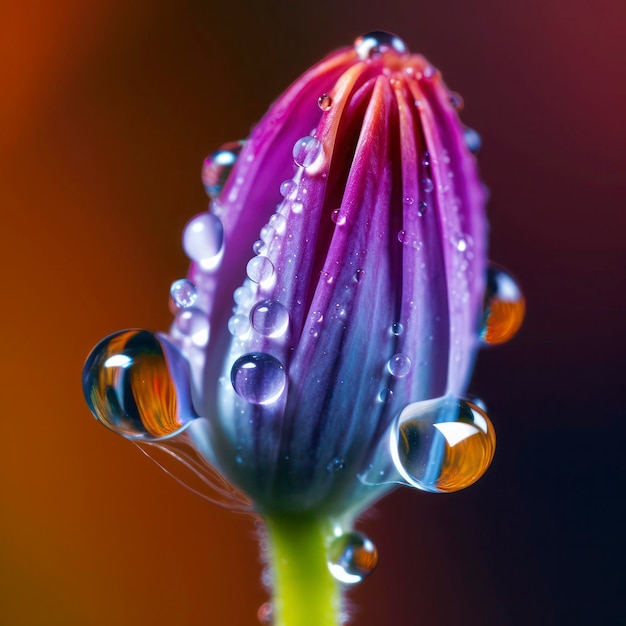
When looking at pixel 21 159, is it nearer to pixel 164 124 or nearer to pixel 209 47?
pixel 164 124

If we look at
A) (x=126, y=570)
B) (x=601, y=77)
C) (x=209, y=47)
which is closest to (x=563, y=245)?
(x=601, y=77)

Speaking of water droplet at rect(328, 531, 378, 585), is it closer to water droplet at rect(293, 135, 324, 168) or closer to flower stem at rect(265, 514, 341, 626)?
flower stem at rect(265, 514, 341, 626)

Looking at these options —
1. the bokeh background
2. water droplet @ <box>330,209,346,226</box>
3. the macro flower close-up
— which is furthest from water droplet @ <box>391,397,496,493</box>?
the bokeh background

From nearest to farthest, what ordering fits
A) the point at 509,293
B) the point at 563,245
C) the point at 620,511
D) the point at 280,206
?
the point at 280,206
the point at 509,293
the point at 620,511
the point at 563,245

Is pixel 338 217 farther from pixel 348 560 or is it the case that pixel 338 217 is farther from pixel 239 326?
pixel 348 560

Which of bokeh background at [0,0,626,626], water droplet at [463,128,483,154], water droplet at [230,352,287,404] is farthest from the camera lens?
bokeh background at [0,0,626,626]

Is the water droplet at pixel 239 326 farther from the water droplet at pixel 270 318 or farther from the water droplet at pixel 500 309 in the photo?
the water droplet at pixel 500 309
